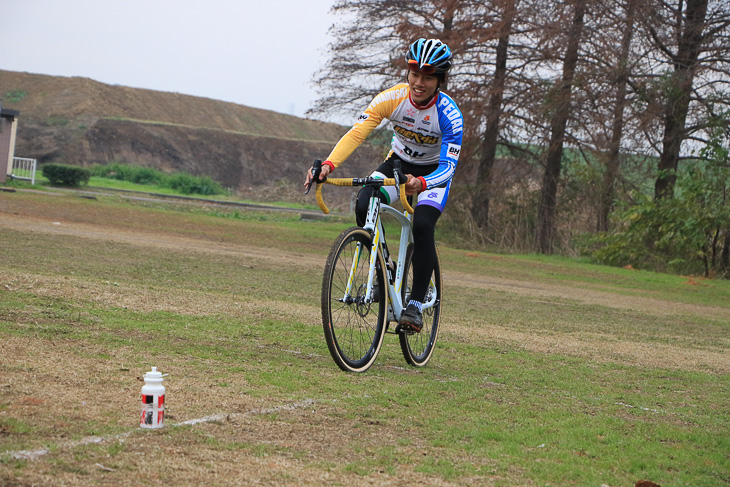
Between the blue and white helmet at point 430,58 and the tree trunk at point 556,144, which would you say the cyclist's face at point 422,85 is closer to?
the blue and white helmet at point 430,58

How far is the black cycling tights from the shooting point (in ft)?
21.4

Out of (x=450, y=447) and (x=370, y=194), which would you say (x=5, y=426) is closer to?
(x=450, y=447)

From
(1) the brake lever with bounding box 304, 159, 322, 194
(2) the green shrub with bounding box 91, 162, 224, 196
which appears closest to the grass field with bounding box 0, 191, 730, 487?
(1) the brake lever with bounding box 304, 159, 322, 194

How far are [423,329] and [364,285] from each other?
1209 millimetres

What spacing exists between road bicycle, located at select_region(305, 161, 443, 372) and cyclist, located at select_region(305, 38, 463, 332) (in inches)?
5.1

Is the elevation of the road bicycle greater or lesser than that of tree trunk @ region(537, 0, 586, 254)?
lesser

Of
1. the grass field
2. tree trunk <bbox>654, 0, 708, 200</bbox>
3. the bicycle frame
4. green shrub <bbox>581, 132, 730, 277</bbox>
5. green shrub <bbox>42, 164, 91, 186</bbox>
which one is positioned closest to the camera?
the grass field

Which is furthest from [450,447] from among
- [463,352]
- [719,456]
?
[463,352]

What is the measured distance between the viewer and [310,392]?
528cm

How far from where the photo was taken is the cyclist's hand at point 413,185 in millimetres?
6309

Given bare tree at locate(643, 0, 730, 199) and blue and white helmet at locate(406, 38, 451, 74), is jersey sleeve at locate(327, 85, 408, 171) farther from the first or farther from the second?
bare tree at locate(643, 0, 730, 199)

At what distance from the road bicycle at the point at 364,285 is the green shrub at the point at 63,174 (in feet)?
134

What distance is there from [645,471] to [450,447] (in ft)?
3.11

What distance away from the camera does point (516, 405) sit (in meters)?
5.62
